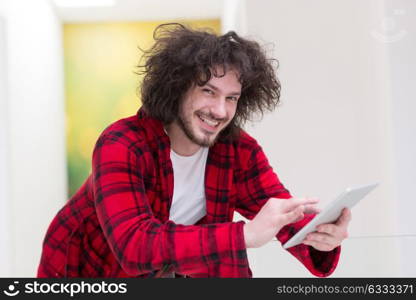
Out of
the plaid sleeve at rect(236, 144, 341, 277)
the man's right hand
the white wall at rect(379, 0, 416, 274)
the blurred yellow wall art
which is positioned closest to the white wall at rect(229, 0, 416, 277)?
the white wall at rect(379, 0, 416, 274)

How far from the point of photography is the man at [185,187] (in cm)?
123

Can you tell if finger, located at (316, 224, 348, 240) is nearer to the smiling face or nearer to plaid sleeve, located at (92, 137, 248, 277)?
plaid sleeve, located at (92, 137, 248, 277)

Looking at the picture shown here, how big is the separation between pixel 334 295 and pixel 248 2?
1940mm

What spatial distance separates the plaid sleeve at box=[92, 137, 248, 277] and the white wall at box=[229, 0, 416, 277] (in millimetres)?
1560

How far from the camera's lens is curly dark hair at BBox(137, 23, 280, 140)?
1524mm

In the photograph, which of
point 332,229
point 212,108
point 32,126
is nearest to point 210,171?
point 212,108

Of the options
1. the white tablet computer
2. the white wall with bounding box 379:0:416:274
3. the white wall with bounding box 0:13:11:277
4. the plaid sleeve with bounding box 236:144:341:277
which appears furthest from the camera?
the white wall with bounding box 0:13:11:277

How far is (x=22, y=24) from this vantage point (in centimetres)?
414

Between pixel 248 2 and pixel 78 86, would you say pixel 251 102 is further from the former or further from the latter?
pixel 78 86

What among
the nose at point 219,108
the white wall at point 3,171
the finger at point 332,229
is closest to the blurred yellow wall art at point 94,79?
the white wall at point 3,171

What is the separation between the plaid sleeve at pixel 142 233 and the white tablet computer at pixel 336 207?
156 mm

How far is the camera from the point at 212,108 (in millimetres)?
1485

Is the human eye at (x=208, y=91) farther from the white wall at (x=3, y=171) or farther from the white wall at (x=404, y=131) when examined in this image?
the white wall at (x=3, y=171)

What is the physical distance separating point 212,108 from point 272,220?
1.37 feet
